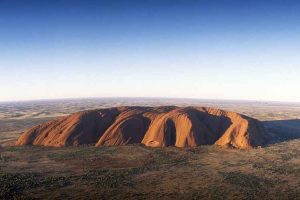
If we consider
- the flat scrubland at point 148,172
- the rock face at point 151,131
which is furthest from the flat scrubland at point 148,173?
the rock face at point 151,131

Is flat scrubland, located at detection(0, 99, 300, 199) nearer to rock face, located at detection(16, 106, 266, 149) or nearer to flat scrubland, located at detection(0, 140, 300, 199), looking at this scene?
flat scrubland, located at detection(0, 140, 300, 199)

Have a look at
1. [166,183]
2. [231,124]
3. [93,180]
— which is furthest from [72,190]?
[231,124]

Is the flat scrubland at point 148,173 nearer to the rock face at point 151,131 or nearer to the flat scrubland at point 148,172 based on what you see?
the flat scrubland at point 148,172

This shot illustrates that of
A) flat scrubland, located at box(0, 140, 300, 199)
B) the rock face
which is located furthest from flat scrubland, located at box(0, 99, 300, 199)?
the rock face

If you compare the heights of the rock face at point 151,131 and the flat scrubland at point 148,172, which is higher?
the rock face at point 151,131

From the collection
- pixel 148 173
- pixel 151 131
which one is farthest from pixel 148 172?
pixel 151 131
